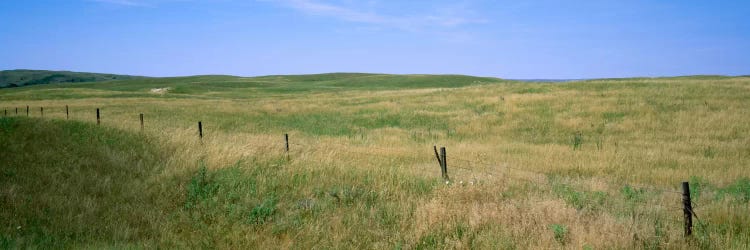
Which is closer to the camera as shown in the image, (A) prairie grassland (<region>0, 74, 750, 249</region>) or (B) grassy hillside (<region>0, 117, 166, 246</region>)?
(A) prairie grassland (<region>0, 74, 750, 249</region>)

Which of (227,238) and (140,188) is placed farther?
(140,188)

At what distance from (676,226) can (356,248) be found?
4476 millimetres

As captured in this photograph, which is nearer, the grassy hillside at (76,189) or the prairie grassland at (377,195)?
the prairie grassland at (377,195)

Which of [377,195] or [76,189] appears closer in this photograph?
[76,189]

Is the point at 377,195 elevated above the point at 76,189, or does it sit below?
below

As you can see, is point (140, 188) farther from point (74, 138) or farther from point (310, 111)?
point (310, 111)

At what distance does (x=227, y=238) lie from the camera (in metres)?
6.41

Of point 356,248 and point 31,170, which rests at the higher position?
point 31,170

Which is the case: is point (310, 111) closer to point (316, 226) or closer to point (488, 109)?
point (488, 109)

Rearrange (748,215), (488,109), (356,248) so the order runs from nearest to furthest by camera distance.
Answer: (356,248) < (748,215) < (488,109)

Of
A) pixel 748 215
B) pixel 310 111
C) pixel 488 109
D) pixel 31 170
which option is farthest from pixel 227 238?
pixel 310 111

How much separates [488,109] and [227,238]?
78.7 feet

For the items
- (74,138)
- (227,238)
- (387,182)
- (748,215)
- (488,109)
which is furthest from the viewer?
(488,109)

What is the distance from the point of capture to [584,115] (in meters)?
24.0
